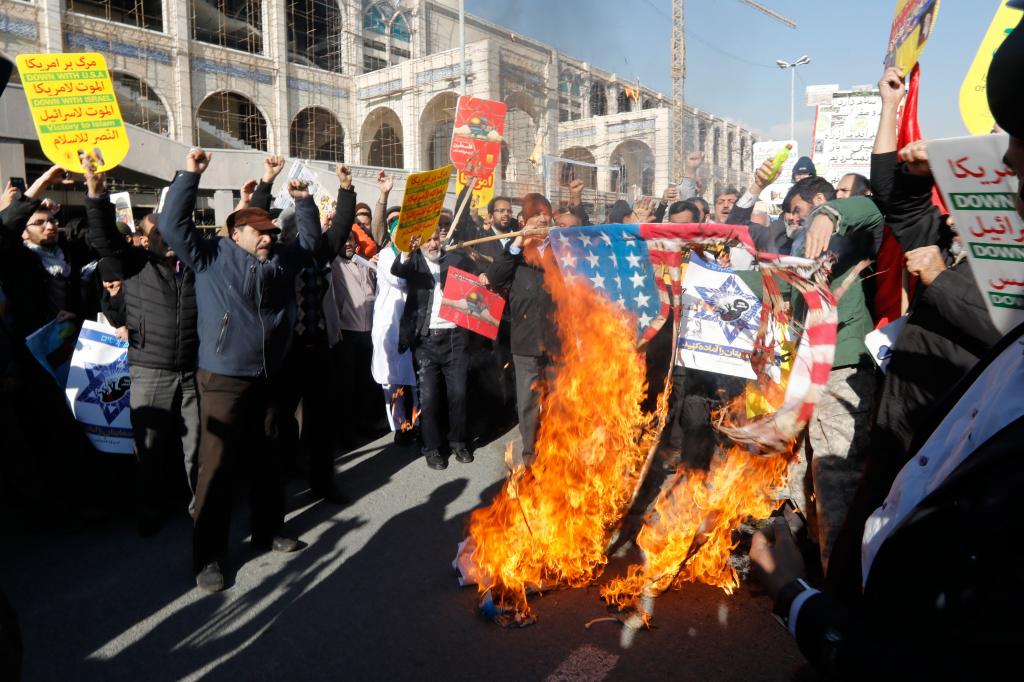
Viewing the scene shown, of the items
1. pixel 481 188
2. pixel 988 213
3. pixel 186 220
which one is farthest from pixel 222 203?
pixel 988 213

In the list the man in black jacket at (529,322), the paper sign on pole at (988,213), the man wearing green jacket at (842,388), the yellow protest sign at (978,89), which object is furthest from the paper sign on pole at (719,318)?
the paper sign on pole at (988,213)

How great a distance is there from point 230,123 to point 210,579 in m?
28.7

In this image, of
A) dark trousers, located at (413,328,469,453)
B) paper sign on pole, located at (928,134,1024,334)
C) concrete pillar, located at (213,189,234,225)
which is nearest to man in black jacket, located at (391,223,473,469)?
dark trousers, located at (413,328,469,453)

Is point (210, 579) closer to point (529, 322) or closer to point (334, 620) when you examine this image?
point (334, 620)

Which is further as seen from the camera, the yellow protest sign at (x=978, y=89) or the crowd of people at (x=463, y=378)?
the yellow protest sign at (x=978, y=89)

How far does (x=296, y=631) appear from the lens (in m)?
3.41

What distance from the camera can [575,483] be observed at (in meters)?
3.91

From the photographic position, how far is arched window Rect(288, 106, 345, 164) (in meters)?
30.3

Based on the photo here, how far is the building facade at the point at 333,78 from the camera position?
73.1 ft

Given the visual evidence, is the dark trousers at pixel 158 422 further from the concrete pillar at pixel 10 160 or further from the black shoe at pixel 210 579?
the concrete pillar at pixel 10 160

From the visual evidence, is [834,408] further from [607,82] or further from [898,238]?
[607,82]

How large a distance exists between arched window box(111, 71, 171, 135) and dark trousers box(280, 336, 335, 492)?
24.0 m

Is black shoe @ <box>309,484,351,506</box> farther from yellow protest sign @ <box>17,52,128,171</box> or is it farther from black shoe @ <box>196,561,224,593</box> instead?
yellow protest sign @ <box>17,52,128,171</box>

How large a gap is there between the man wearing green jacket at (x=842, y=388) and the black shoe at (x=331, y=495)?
11.0 ft
